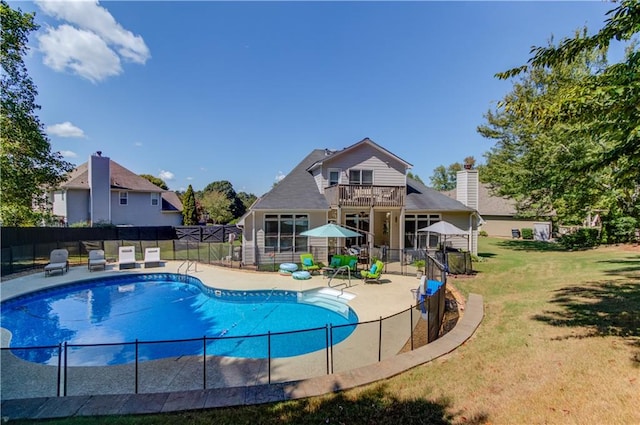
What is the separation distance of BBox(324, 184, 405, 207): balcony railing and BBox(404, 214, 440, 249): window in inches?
95.1

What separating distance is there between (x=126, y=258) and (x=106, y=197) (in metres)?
13.5

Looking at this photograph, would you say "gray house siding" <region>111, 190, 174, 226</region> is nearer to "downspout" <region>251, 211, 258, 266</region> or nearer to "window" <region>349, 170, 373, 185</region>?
"downspout" <region>251, 211, 258, 266</region>

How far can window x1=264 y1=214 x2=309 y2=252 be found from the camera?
16812mm

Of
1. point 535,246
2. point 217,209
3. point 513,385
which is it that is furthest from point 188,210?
point 513,385

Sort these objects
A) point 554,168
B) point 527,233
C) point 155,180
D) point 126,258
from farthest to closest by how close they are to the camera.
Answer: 1. point 155,180
2. point 527,233
3. point 554,168
4. point 126,258

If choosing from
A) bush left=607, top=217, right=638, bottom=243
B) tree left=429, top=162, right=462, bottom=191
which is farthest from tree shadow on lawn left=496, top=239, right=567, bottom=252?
tree left=429, top=162, right=462, bottom=191

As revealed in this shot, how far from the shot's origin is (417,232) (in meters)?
19.1

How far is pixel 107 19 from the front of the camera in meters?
12.0

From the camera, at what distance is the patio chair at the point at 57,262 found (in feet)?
47.5

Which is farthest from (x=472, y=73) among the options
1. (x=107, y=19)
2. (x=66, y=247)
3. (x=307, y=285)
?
(x=66, y=247)

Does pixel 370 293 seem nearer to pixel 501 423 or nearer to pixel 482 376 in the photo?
pixel 482 376

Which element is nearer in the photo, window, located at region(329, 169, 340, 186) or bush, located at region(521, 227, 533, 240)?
window, located at region(329, 169, 340, 186)

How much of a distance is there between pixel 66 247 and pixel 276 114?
53.9 feet

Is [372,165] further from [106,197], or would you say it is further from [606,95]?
[106,197]
